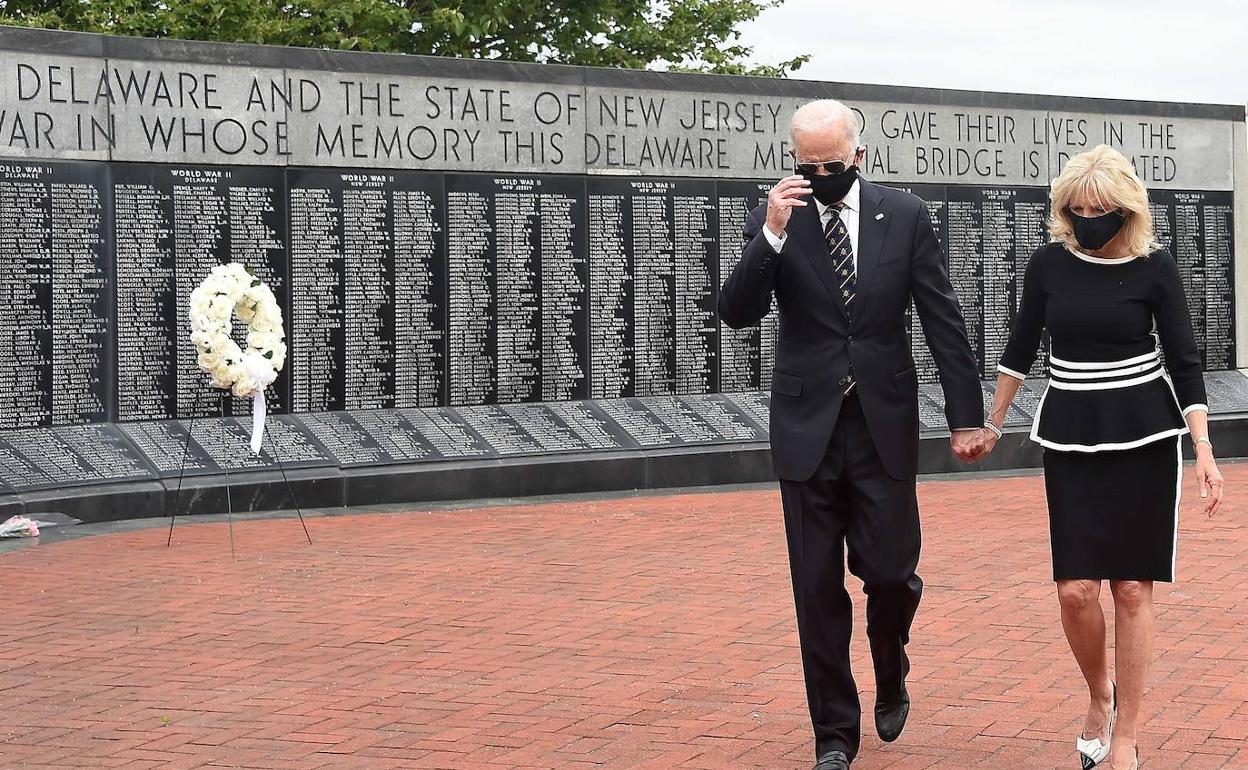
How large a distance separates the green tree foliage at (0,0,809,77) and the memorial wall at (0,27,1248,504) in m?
9.36

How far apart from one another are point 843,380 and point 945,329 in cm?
34

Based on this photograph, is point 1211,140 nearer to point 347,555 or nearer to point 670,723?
point 347,555

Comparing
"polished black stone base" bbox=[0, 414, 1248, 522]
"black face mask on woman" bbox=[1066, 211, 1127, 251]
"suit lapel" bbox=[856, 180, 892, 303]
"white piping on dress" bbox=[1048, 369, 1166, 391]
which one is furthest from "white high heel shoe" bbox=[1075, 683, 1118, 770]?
"polished black stone base" bbox=[0, 414, 1248, 522]

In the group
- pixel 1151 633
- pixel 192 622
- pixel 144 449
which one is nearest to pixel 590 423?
pixel 144 449

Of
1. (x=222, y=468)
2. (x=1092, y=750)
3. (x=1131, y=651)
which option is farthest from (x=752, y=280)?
(x=222, y=468)

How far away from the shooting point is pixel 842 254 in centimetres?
501

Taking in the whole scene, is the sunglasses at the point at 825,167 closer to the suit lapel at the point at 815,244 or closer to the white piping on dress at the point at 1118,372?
the suit lapel at the point at 815,244

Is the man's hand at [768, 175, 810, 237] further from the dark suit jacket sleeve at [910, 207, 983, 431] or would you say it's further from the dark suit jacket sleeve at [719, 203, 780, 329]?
the dark suit jacket sleeve at [910, 207, 983, 431]

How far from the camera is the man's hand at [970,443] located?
5.00 meters

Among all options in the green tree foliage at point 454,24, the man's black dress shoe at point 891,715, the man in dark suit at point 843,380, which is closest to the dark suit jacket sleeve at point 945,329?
the man in dark suit at point 843,380

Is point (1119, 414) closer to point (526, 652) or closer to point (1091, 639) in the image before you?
point (1091, 639)

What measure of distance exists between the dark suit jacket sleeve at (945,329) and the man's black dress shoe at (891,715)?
83 cm

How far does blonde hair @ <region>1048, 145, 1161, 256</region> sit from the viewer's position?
476 cm

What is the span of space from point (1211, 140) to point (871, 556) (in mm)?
11840
